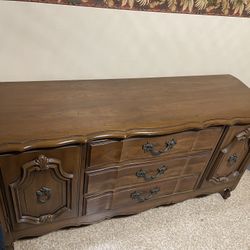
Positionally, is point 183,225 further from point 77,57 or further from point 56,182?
point 77,57

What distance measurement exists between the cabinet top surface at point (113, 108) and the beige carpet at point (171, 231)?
753 mm

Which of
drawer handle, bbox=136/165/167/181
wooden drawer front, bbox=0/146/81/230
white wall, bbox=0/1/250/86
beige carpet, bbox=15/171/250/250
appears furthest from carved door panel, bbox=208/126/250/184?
Result: wooden drawer front, bbox=0/146/81/230

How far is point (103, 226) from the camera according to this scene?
1479 millimetres

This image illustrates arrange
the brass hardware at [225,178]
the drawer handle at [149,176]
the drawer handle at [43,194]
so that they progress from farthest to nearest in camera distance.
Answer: the brass hardware at [225,178]
the drawer handle at [149,176]
the drawer handle at [43,194]

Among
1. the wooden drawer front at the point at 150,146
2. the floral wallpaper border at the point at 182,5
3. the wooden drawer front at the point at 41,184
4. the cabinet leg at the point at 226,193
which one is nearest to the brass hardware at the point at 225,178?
the cabinet leg at the point at 226,193

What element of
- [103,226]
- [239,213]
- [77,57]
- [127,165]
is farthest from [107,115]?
[239,213]

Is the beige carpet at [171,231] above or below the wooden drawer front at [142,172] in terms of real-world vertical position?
below

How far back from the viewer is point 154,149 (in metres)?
1.14

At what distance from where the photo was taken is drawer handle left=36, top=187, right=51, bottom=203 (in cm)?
106

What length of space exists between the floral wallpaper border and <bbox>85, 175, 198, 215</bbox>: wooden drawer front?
92 cm

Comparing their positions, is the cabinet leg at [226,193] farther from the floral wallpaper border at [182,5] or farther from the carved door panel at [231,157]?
the floral wallpaper border at [182,5]

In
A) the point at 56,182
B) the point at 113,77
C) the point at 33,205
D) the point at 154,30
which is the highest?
the point at 154,30

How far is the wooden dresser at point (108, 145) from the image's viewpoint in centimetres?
94

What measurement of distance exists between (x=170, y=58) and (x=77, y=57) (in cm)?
56
